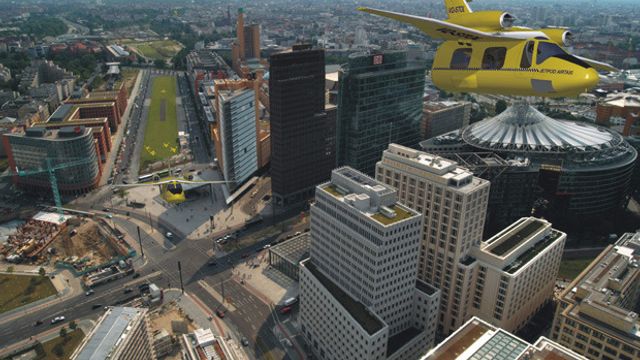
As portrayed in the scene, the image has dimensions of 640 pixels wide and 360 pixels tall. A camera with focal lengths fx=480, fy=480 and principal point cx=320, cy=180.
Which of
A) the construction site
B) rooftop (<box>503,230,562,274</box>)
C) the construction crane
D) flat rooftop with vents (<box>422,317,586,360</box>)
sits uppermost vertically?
flat rooftop with vents (<box>422,317,586,360</box>)

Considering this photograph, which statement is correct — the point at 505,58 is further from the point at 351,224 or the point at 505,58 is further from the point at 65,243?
the point at 65,243

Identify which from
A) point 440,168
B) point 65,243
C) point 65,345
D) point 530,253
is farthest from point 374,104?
point 65,345

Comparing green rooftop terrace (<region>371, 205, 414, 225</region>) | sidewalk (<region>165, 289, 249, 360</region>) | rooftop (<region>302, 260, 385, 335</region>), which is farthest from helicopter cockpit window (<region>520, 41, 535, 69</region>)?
sidewalk (<region>165, 289, 249, 360</region>)

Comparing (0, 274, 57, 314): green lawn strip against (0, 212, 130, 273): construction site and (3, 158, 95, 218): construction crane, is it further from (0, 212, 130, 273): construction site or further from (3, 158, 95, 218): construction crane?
(3, 158, 95, 218): construction crane

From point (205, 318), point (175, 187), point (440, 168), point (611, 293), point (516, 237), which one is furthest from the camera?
point (175, 187)

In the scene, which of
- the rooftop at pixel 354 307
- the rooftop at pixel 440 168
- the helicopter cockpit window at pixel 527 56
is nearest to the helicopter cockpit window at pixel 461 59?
the helicopter cockpit window at pixel 527 56

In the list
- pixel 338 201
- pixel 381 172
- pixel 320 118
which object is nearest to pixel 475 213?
pixel 381 172

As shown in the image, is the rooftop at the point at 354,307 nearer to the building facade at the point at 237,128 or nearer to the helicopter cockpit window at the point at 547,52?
the helicopter cockpit window at the point at 547,52

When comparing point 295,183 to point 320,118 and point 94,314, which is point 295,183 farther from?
point 94,314
